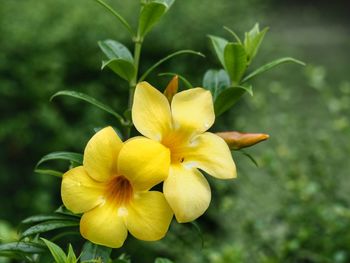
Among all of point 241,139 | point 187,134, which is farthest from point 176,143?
point 241,139

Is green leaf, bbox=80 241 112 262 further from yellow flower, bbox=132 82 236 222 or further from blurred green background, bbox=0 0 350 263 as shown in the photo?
blurred green background, bbox=0 0 350 263

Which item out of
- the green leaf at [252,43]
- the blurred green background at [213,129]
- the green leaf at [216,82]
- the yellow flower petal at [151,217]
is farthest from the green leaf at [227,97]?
the blurred green background at [213,129]

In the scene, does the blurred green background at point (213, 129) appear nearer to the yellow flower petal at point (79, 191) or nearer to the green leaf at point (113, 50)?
the green leaf at point (113, 50)

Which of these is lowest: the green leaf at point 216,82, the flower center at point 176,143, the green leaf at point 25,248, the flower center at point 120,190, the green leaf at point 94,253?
the green leaf at point 25,248

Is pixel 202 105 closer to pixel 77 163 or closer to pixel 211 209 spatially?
pixel 77 163

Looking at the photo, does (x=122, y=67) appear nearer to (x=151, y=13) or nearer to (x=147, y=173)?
(x=151, y=13)

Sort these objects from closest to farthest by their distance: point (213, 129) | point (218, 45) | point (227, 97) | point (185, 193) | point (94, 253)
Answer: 1. point (185, 193)
2. point (94, 253)
3. point (227, 97)
4. point (218, 45)
5. point (213, 129)
